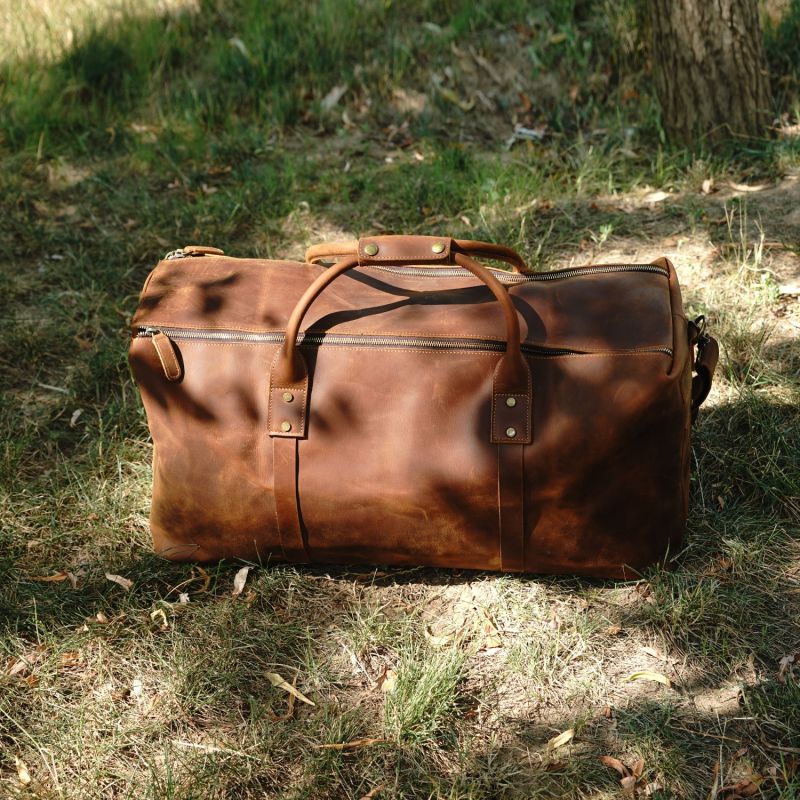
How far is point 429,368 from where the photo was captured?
2176 mm

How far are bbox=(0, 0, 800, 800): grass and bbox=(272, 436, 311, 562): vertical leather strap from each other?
0.65 feet

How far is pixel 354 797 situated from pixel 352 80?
11.9 ft

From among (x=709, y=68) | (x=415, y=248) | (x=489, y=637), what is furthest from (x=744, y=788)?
(x=709, y=68)

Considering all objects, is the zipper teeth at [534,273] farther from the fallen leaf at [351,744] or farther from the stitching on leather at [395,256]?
the fallen leaf at [351,744]

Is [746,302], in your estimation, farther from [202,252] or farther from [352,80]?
[352,80]

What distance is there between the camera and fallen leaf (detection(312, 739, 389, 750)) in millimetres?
2000

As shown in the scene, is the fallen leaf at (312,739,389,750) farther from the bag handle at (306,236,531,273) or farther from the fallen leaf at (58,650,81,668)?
the bag handle at (306,236,531,273)

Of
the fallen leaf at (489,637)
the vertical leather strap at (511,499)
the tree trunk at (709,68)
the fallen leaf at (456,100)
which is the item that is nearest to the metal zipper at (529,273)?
the vertical leather strap at (511,499)

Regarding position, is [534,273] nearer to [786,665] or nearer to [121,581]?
[786,665]

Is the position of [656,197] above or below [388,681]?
above

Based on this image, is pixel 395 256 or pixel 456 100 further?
pixel 456 100

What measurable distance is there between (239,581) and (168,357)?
65 centimetres

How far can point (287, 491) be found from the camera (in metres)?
2.24

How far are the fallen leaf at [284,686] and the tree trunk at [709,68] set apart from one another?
9.65 ft
